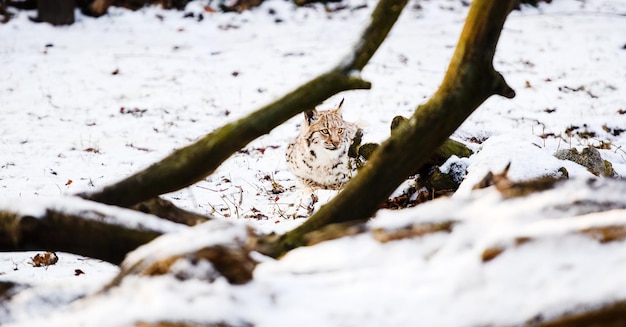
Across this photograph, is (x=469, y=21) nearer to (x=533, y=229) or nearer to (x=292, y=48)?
(x=533, y=229)

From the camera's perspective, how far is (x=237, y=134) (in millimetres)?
2805

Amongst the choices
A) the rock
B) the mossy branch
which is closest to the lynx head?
the rock

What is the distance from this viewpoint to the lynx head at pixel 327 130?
5.95 metres

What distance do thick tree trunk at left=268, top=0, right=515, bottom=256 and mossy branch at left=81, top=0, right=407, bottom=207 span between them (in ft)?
1.54

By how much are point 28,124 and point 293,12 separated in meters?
7.28

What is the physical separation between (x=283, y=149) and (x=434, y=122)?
5615 millimetres

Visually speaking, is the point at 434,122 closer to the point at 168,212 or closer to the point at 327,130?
the point at 168,212

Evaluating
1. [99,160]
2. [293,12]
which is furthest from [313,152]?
[293,12]

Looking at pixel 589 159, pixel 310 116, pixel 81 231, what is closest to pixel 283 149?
pixel 310 116

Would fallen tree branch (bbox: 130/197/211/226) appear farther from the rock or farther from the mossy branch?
the rock

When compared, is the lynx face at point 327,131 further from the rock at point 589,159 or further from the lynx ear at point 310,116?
the rock at point 589,159

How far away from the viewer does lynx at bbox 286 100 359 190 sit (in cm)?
591

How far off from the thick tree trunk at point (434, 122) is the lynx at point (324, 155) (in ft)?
10.8

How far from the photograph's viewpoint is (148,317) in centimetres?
169
